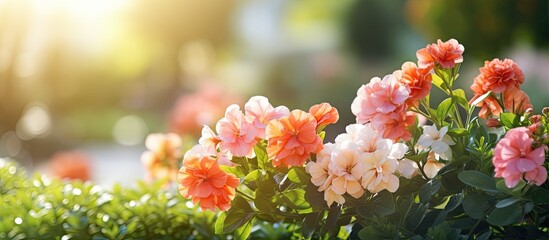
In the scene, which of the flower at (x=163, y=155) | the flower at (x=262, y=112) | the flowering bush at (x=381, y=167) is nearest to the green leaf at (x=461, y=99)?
the flowering bush at (x=381, y=167)

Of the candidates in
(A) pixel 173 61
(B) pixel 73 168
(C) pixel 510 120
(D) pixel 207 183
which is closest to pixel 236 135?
(D) pixel 207 183

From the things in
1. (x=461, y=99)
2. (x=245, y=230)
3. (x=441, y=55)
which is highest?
(x=441, y=55)

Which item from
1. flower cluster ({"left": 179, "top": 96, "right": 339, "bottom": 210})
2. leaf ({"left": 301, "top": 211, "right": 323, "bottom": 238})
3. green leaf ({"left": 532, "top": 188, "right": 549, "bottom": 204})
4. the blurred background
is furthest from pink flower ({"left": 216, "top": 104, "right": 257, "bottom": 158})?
the blurred background

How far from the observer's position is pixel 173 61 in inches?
960

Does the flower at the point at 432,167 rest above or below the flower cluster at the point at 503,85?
below

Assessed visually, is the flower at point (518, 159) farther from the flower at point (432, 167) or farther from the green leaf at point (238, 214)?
the green leaf at point (238, 214)

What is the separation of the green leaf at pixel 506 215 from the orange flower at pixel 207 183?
682mm

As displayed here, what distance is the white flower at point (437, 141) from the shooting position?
8.27 feet

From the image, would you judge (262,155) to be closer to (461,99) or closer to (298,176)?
(298,176)

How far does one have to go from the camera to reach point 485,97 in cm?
265

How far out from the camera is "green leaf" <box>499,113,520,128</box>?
8.51 feet

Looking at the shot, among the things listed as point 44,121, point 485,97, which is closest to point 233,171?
point 485,97

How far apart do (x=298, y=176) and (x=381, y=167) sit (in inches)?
9.0

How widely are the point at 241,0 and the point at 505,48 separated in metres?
11.2
